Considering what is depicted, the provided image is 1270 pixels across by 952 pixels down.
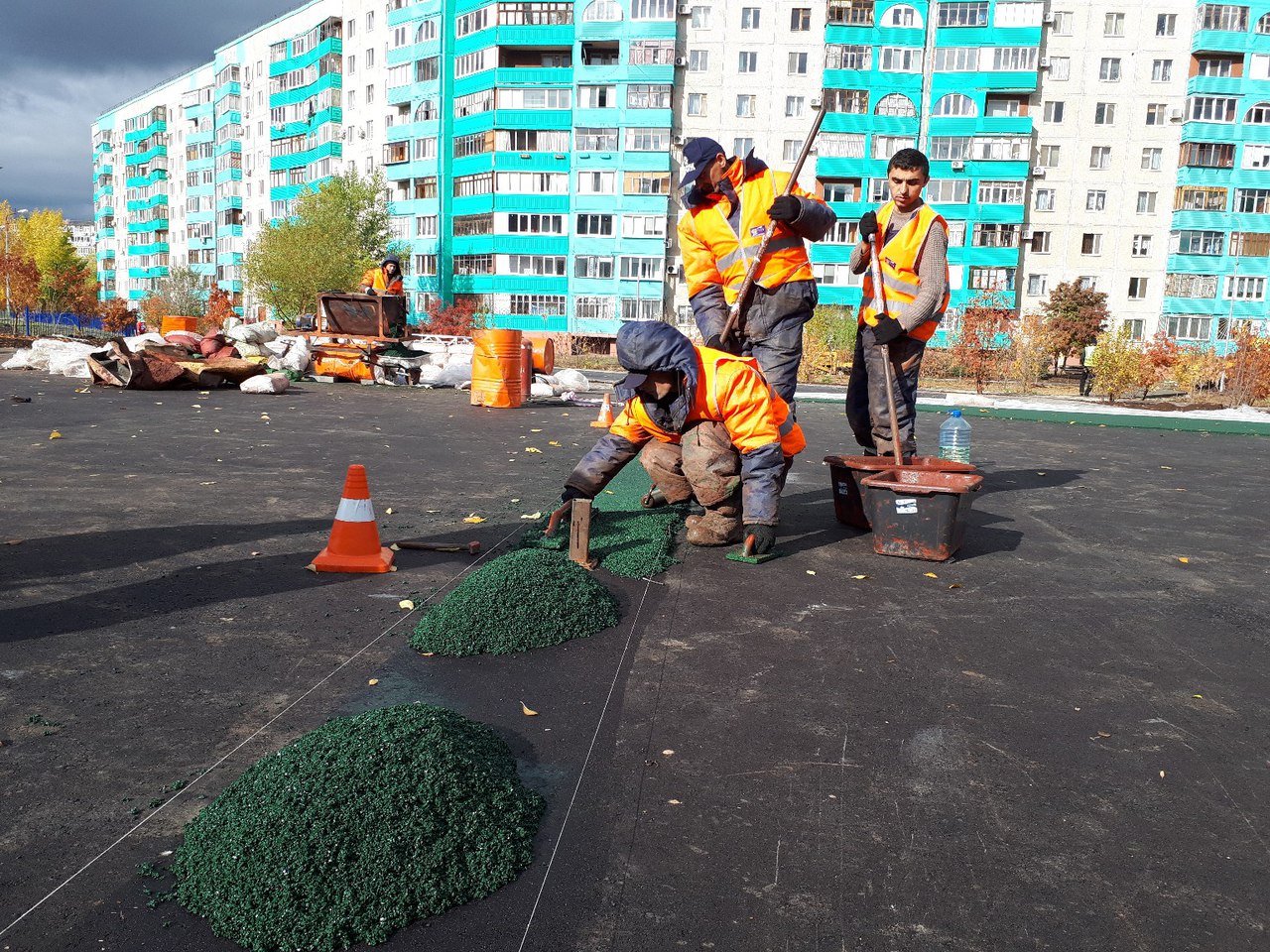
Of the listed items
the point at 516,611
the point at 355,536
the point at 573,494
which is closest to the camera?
the point at 516,611

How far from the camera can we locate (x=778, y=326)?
6742 mm

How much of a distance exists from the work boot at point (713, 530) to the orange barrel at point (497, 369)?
9894 millimetres

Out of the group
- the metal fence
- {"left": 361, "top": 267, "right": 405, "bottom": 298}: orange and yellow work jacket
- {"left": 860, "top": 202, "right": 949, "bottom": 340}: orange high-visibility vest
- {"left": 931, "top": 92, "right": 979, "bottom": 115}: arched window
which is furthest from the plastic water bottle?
the metal fence

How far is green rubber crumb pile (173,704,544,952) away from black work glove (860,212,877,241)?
5060 millimetres

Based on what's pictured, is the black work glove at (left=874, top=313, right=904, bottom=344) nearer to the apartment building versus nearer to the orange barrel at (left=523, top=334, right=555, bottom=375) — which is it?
the orange barrel at (left=523, top=334, right=555, bottom=375)

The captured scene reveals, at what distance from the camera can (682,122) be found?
5562 cm

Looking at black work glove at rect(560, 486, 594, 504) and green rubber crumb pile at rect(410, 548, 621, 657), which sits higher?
black work glove at rect(560, 486, 594, 504)

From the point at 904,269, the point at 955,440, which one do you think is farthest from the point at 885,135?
the point at 904,269

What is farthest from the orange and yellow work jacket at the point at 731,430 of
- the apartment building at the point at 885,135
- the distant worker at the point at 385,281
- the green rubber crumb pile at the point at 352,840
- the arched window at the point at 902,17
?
the arched window at the point at 902,17

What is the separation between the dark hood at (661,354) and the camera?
5414 millimetres

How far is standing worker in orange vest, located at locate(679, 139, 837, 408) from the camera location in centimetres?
659

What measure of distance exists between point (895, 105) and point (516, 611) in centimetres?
5584

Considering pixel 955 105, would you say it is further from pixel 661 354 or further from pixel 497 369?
pixel 661 354

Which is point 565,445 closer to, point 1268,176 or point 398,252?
point 398,252
